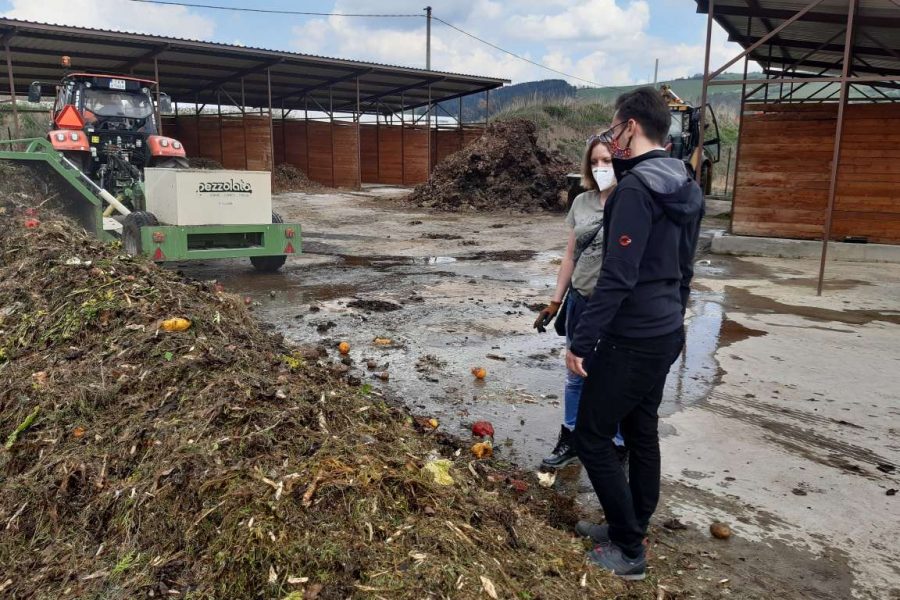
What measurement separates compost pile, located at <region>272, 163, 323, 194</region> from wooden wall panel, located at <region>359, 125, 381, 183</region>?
3.42 metres

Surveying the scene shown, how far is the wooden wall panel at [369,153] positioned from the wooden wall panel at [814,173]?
18.5 m

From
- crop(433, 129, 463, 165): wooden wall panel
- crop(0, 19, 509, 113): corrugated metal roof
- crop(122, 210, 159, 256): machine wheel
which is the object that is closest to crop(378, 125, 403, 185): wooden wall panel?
crop(0, 19, 509, 113): corrugated metal roof

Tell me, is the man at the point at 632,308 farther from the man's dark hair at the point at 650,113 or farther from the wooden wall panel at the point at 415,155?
the wooden wall panel at the point at 415,155

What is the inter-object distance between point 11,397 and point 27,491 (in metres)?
0.93

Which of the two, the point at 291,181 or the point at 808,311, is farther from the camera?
the point at 291,181

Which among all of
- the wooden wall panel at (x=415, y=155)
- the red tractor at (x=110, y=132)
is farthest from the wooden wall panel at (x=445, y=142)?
the red tractor at (x=110, y=132)

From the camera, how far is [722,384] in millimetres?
5273

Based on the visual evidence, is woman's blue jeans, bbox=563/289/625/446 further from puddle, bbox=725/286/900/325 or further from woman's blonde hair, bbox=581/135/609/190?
puddle, bbox=725/286/900/325

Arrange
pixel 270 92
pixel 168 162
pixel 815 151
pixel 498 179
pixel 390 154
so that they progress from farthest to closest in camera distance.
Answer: pixel 390 154 < pixel 270 92 < pixel 498 179 < pixel 815 151 < pixel 168 162

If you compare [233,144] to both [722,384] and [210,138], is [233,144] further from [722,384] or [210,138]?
[722,384]

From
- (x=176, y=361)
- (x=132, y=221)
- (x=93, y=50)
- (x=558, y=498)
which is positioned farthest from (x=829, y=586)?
(x=93, y=50)

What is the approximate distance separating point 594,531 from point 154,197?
7177mm

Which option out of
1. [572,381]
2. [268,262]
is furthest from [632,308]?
[268,262]

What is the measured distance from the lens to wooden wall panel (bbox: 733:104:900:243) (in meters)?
10.8
